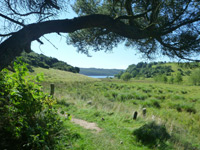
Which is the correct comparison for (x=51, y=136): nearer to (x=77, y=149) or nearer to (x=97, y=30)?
(x=77, y=149)

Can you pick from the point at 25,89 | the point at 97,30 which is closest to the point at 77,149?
the point at 25,89

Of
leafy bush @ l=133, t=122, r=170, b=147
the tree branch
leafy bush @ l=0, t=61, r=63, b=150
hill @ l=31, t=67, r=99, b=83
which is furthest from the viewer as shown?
hill @ l=31, t=67, r=99, b=83

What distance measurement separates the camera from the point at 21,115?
2006 mm

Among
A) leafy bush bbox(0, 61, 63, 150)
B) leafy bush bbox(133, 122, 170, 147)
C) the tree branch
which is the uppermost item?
the tree branch

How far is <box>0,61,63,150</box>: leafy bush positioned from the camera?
73.5 inches

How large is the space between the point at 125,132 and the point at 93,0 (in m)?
6.38

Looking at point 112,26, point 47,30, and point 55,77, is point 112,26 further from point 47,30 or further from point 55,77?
point 55,77

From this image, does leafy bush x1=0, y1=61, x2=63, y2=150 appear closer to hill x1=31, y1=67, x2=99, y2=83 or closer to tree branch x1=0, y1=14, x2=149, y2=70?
tree branch x1=0, y1=14, x2=149, y2=70

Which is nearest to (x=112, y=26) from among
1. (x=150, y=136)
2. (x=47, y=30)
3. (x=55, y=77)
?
(x=47, y=30)

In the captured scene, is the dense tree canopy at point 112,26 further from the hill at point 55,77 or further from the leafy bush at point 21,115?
the hill at point 55,77

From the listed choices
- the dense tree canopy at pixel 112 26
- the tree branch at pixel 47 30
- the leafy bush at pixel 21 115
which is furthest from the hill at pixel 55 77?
the leafy bush at pixel 21 115

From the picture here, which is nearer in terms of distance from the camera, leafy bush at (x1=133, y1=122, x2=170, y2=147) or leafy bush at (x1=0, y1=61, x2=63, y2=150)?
leafy bush at (x1=0, y1=61, x2=63, y2=150)

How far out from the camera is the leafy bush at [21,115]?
1.87 meters

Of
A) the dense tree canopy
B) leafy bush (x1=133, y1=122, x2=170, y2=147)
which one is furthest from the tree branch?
leafy bush (x1=133, y1=122, x2=170, y2=147)
